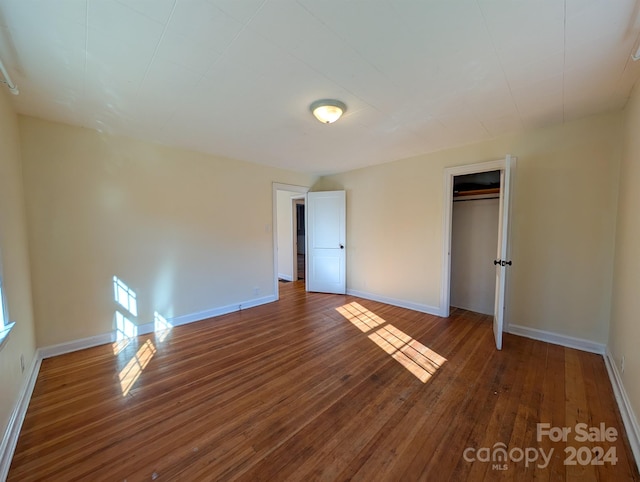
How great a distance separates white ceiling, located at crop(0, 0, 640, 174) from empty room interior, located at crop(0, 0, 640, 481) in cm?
2

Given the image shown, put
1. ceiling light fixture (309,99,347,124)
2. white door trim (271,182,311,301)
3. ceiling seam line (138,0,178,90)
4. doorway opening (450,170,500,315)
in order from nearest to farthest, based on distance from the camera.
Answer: ceiling seam line (138,0,178,90) → ceiling light fixture (309,99,347,124) → doorway opening (450,170,500,315) → white door trim (271,182,311,301)

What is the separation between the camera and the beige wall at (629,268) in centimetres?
177

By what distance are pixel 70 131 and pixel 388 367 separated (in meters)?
4.12

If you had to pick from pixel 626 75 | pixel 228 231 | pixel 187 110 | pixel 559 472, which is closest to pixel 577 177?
pixel 626 75

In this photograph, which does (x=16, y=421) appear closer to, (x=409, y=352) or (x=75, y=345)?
(x=75, y=345)

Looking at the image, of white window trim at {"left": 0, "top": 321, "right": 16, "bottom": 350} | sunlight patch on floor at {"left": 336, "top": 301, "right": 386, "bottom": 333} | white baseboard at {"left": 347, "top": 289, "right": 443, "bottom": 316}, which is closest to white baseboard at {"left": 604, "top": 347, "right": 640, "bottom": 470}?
white baseboard at {"left": 347, "top": 289, "right": 443, "bottom": 316}

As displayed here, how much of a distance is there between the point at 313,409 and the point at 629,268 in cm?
268

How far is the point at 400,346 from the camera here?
2900 mm

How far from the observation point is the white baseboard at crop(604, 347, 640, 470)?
1.54 meters

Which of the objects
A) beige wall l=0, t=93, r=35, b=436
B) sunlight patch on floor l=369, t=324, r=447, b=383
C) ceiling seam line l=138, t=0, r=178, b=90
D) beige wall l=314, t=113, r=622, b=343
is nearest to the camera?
ceiling seam line l=138, t=0, r=178, b=90

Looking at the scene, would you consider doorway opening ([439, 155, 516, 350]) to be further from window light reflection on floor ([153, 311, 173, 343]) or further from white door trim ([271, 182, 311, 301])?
window light reflection on floor ([153, 311, 173, 343])

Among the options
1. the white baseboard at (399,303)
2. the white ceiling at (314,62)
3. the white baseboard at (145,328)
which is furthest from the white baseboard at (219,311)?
the white ceiling at (314,62)

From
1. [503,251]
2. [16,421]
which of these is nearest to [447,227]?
[503,251]

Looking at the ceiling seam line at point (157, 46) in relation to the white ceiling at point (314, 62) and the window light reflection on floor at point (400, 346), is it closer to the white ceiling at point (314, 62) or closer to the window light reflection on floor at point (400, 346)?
the white ceiling at point (314, 62)
